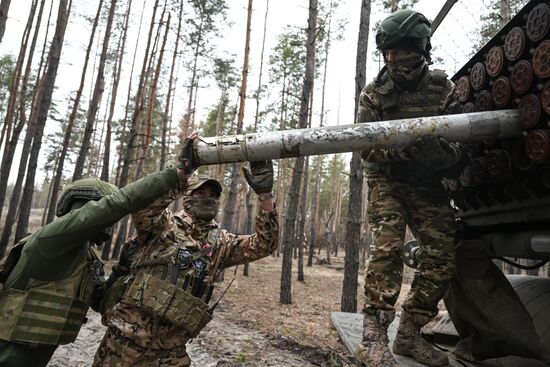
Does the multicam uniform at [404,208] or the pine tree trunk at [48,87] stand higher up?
the pine tree trunk at [48,87]

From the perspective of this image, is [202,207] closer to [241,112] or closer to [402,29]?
[402,29]

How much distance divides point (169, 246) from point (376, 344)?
177cm

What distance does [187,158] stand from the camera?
274cm

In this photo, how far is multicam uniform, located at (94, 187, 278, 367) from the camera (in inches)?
117

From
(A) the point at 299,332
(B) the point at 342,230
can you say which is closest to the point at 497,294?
(A) the point at 299,332

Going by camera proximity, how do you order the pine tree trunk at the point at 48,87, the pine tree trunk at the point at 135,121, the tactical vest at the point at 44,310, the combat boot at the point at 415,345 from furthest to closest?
1. the pine tree trunk at the point at 135,121
2. the pine tree trunk at the point at 48,87
3. the combat boot at the point at 415,345
4. the tactical vest at the point at 44,310

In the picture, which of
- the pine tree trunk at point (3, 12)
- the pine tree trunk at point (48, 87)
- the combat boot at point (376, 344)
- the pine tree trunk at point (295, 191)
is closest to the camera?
the combat boot at point (376, 344)

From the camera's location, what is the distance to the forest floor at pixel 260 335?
620 cm

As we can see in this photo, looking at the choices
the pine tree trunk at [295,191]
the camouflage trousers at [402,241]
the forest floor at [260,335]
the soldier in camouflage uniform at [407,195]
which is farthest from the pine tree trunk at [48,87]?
the camouflage trousers at [402,241]

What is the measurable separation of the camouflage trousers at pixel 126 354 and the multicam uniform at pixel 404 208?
167 centimetres

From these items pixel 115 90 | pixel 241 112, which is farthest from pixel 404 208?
pixel 115 90

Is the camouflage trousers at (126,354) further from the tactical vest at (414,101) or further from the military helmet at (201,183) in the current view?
the tactical vest at (414,101)

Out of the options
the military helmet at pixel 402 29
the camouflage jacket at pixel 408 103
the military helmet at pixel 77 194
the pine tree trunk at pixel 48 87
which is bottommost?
the military helmet at pixel 77 194

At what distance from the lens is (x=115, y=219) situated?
2.59 meters
